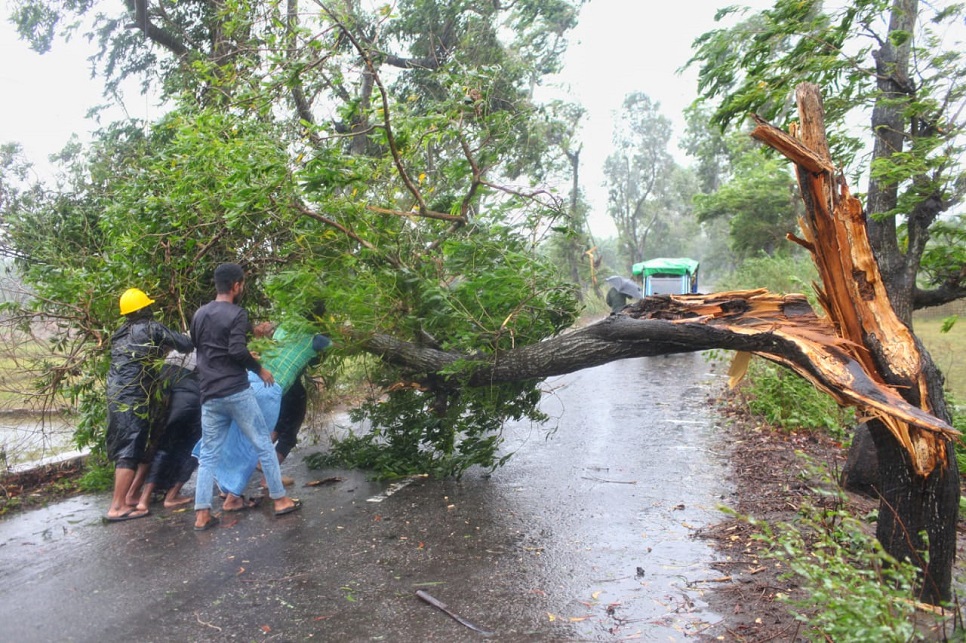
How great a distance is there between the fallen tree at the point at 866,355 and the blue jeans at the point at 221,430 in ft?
11.0

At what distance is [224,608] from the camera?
12.6ft

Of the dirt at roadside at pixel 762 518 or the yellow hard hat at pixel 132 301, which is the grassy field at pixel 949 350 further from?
the yellow hard hat at pixel 132 301

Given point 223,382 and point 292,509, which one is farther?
point 292,509

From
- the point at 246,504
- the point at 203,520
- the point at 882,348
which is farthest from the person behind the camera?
the point at 246,504

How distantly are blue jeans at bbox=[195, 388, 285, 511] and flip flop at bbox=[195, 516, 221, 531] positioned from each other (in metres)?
0.12

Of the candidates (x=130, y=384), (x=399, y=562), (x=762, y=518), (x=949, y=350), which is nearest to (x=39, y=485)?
(x=130, y=384)

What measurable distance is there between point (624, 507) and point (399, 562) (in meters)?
1.90

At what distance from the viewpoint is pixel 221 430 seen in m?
5.22

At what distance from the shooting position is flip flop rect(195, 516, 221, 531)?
16.8 ft

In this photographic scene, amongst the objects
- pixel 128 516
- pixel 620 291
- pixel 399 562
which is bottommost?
pixel 399 562

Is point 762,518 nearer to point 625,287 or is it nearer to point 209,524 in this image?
point 209,524

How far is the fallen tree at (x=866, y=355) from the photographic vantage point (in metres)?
3.53

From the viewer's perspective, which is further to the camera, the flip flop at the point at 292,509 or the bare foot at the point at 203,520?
the flip flop at the point at 292,509

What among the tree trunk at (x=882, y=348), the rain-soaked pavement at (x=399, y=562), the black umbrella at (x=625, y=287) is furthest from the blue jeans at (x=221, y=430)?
the black umbrella at (x=625, y=287)
